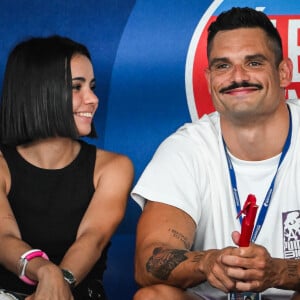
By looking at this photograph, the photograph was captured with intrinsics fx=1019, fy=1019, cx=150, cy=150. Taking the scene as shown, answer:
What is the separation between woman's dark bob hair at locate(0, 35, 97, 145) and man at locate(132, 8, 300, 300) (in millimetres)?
287

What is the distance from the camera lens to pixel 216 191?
2.44 m

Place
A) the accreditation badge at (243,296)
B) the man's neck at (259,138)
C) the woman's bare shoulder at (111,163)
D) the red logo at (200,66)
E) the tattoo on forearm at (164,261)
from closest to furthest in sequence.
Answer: the accreditation badge at (243,296) → the tattoo on forearm at (164,261) → the man's neck at (259,138) → the woman's bare shoulder at (111,163) → the red logo at (200,66)

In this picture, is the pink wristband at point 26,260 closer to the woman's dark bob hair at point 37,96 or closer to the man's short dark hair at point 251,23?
the woman's dark bob hair at point 37,96

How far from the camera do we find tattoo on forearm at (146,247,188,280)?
2.25 meters

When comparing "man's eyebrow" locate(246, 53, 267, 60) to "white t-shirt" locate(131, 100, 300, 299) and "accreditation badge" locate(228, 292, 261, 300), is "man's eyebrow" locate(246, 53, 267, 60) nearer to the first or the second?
"white t-shirt" locate(131, 100, 300, 299)

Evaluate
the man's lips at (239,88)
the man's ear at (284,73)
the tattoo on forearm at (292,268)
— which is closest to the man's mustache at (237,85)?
the man's lips at (239,88)

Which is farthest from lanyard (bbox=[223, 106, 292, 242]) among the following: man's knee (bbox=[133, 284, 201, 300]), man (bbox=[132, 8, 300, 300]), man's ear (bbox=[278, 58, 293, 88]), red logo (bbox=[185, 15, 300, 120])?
red logo (bbox=[185, 15, 300, 120])

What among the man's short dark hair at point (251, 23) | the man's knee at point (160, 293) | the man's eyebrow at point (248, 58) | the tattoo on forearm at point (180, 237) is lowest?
the man's knee at point (160, 293)

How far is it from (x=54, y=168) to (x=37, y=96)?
19 cm

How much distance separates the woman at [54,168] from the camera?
100 inches

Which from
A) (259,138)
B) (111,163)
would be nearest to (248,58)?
(259,138)

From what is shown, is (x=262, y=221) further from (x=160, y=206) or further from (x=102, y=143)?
(x=102, y=143)

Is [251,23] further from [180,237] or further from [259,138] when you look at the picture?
[180,237]

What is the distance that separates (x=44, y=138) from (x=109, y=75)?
1.68ft
